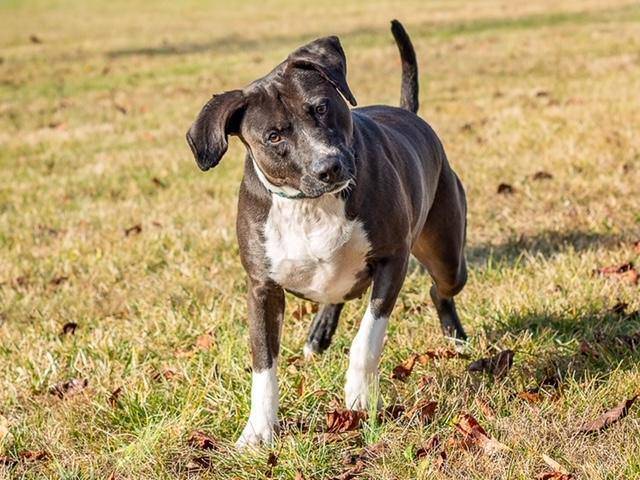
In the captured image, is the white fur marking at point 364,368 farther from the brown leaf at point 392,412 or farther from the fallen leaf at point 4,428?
the fallen leaf at point 4,428

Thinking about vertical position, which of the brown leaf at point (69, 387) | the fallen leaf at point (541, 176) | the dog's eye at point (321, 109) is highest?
the dog's eye at point (321, 109)

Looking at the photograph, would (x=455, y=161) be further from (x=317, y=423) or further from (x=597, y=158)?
(x=317, y=423)

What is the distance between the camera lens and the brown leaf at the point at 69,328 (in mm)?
5480

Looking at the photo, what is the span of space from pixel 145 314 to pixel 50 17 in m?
33.2

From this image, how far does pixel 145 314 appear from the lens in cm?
556

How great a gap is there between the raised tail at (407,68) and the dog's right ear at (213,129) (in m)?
1.55

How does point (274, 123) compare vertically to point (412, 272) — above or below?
above

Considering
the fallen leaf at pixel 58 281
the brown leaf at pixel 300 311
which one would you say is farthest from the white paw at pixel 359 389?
the fallen leaf at pixel 58 281

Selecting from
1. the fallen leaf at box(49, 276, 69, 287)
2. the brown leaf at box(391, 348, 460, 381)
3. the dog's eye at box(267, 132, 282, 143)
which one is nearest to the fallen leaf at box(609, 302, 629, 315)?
the brown leaf at box(391, 348, 460, 381)

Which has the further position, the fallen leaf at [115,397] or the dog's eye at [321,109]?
the fallen leaf at [115,397]

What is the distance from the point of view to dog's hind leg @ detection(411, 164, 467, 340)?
486 centimetres

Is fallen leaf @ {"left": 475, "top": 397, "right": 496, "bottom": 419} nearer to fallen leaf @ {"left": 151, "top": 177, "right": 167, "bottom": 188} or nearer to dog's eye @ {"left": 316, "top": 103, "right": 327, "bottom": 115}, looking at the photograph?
dog's eye @ {"left": 316, "top": 103, "right": 327, "bottom": 115}

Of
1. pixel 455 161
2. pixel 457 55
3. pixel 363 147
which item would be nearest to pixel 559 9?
pixel 457 55

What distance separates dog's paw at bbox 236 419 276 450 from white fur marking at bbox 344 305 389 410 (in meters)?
0.33
